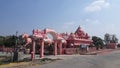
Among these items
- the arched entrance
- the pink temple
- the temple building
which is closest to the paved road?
the arched entrance

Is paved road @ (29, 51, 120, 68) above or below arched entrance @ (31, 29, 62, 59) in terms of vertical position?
below

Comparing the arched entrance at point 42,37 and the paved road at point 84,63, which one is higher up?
the arched entrance at point 42,37

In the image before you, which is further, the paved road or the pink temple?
the pink temple

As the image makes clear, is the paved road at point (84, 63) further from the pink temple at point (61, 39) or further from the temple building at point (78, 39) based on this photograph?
the temple building at point (78, 39)

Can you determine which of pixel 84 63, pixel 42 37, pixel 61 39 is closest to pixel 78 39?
pixel 61 39

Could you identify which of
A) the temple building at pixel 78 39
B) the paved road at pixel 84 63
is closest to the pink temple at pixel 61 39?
the temple building at pixel 78 39

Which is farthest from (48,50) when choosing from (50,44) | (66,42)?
(66,42)

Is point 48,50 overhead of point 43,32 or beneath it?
beneath

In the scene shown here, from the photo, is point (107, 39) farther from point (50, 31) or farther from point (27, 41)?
point (50, 31)

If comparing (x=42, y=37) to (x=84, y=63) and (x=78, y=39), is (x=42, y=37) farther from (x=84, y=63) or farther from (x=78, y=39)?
(x=78, y=39)

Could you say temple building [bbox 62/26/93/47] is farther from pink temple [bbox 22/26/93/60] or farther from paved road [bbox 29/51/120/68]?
paved road [bbox 29/51/120/68]

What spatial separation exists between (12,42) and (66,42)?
1787cm

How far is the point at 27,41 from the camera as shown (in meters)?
59.8

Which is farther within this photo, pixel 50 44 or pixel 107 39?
pixel 107 39
